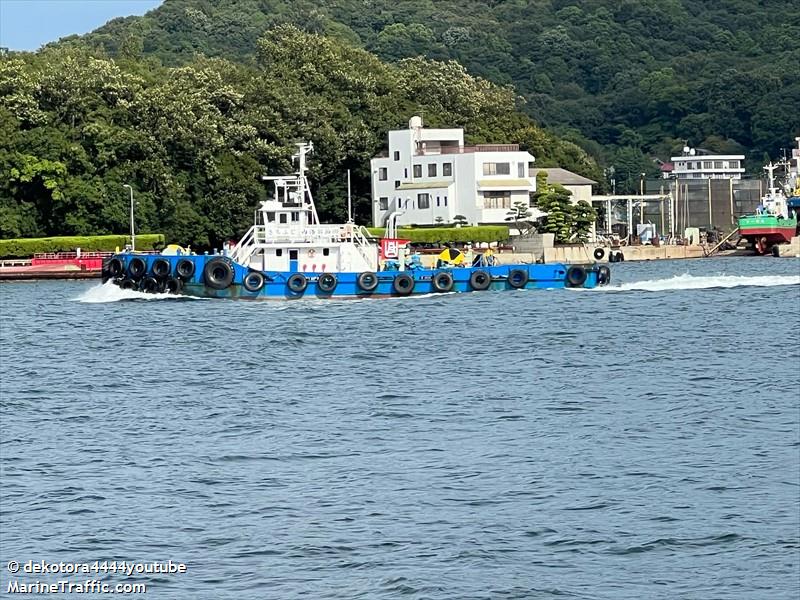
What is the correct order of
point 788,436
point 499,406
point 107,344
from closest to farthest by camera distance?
point 788,436 → point 499,406 → point 107,344

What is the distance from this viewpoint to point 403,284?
56906mm

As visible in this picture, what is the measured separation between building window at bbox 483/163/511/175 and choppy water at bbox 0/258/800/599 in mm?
49672

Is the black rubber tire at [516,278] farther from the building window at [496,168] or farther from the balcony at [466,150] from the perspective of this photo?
the balcony at [466,150]

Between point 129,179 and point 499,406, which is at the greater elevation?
point 129,179

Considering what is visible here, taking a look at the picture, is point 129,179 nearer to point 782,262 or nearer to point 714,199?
point 782,262

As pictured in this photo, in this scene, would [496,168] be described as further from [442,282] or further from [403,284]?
[403,284]

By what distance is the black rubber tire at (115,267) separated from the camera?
57.8 meters

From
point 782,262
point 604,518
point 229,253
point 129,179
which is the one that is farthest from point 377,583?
point 782,262

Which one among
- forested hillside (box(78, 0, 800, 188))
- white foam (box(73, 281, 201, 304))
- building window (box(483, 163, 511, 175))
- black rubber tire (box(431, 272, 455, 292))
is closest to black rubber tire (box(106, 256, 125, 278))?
white foam (box(73, 281, 201, 304))

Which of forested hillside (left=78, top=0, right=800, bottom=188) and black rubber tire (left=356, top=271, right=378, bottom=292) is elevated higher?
forested hillside (left=78, top=0, right=800, bottom=188)

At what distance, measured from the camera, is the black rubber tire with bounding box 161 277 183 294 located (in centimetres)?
5612

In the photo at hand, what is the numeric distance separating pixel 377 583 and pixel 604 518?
3.78 meters

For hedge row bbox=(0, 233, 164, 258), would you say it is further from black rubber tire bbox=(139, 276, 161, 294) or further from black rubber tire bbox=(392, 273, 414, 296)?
black rubber tire bbox=(392, 273, 414, 296)

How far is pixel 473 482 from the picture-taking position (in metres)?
23.0
